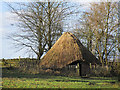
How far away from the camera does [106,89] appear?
832 cm

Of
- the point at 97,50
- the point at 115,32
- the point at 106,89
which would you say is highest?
the point at 115,32

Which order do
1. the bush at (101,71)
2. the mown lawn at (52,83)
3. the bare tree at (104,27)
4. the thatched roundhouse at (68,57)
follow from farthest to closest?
the bare tree at (104,27) < the bush at (101,71) < the thatched roundhouse at (68,57) < the mown lawn at (52,83)

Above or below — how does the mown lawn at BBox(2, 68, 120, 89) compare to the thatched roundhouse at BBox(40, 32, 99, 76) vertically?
below

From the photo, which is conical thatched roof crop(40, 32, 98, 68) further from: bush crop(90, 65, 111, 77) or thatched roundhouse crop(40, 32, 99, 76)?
bush crop(90, 65, 111, 77)

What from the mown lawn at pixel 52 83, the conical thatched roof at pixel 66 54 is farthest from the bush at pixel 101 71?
the mown lawn at pixel 52 83

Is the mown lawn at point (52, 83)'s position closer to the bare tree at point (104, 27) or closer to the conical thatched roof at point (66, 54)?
the conical thatched roof at point (66, 54)

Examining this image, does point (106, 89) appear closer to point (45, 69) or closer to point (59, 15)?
point (45, 69)

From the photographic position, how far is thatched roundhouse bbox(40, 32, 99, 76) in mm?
13227

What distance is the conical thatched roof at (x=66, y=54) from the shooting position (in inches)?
522

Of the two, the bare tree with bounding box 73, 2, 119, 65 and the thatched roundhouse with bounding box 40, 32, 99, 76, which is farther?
the bare tree with bounding box 73, 2, 119, 65

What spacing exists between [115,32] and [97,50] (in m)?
2.65

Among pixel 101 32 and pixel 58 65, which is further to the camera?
pixel 101 32

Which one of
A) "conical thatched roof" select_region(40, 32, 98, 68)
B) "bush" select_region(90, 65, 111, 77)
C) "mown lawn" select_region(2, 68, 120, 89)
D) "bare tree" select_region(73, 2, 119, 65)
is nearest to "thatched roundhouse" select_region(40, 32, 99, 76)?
"conical thatched roof" select_region(40, 32, 98, 68)

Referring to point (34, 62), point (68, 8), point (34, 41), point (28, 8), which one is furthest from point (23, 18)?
point (34, 62)
